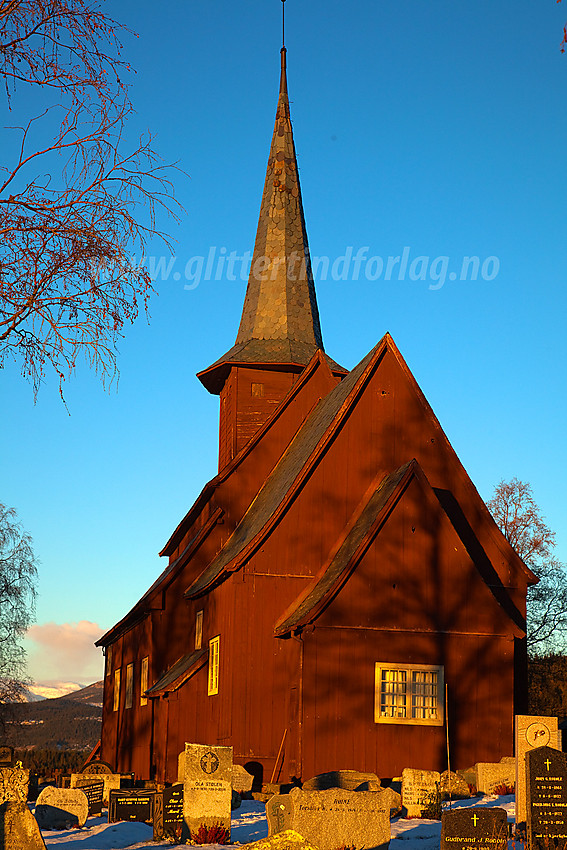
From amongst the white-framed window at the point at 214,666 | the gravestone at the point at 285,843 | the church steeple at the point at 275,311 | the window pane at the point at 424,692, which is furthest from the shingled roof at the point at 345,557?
the gravestone at the point at 285,843

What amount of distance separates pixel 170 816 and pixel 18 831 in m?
3.34

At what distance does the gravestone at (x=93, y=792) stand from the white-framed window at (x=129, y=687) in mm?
9387

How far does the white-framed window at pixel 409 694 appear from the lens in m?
20.7

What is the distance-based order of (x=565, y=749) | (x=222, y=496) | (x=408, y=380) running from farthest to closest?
(x=222, y=496) < (x=408, y=380) < (x=565, y=749)

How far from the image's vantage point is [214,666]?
24.3 m

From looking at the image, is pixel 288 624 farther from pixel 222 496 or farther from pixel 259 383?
pixel 259 383

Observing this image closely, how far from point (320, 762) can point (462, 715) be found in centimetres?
312

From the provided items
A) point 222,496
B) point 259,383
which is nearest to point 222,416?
point 259,383

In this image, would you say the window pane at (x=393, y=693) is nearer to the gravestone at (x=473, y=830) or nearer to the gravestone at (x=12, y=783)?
the gravestone at (x=12, y=783)

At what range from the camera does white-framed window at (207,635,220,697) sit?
78.5ft

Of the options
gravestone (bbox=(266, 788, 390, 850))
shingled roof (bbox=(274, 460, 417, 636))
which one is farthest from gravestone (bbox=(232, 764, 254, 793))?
gravestone (bbox=(266, 788, 390, 850))

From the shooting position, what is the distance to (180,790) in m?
15.4

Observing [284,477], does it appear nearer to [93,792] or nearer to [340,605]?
[340,605]

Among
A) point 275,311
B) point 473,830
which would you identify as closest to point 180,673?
point 275,311
